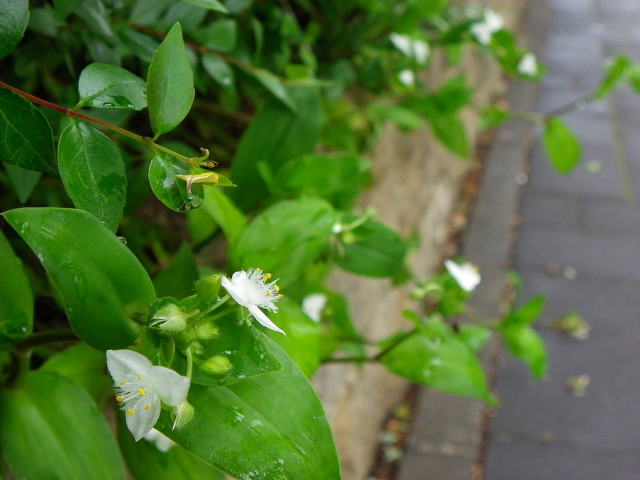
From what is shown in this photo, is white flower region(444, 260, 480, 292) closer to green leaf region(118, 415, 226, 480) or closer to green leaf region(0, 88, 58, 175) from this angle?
green leaf region(118, 415, 226, 480)

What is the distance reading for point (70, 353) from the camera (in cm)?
74

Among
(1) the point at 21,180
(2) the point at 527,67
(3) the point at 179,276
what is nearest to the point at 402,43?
(2) the point at 527,67

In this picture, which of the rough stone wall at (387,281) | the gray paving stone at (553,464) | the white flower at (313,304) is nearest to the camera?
the white flower at (313,304)

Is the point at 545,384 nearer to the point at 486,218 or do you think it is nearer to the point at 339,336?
the point at 486,218

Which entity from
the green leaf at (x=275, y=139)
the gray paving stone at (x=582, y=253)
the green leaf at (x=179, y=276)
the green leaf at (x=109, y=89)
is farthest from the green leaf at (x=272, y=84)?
the gray paving stone at (x=582, y=253)

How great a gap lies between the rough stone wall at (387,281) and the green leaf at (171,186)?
78cm

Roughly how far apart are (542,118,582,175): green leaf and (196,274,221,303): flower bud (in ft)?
3.97

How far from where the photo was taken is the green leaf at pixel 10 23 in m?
0.51

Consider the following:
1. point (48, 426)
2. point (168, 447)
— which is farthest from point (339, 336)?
point (48, 426)

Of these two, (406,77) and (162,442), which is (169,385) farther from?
(406,77)

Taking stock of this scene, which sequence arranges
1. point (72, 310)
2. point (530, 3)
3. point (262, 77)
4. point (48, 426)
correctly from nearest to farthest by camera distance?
point (72, 310) → point (48, 426) → point (262, 77) → point (530, 3)

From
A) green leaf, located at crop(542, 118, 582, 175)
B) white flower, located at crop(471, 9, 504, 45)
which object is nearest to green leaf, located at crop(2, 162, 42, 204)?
white flower, located at crop(471, 9, 504, 45)

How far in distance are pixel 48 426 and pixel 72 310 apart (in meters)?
0.21

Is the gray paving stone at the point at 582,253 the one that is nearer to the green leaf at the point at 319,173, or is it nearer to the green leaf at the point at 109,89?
the green leaf at the point at 319,173
